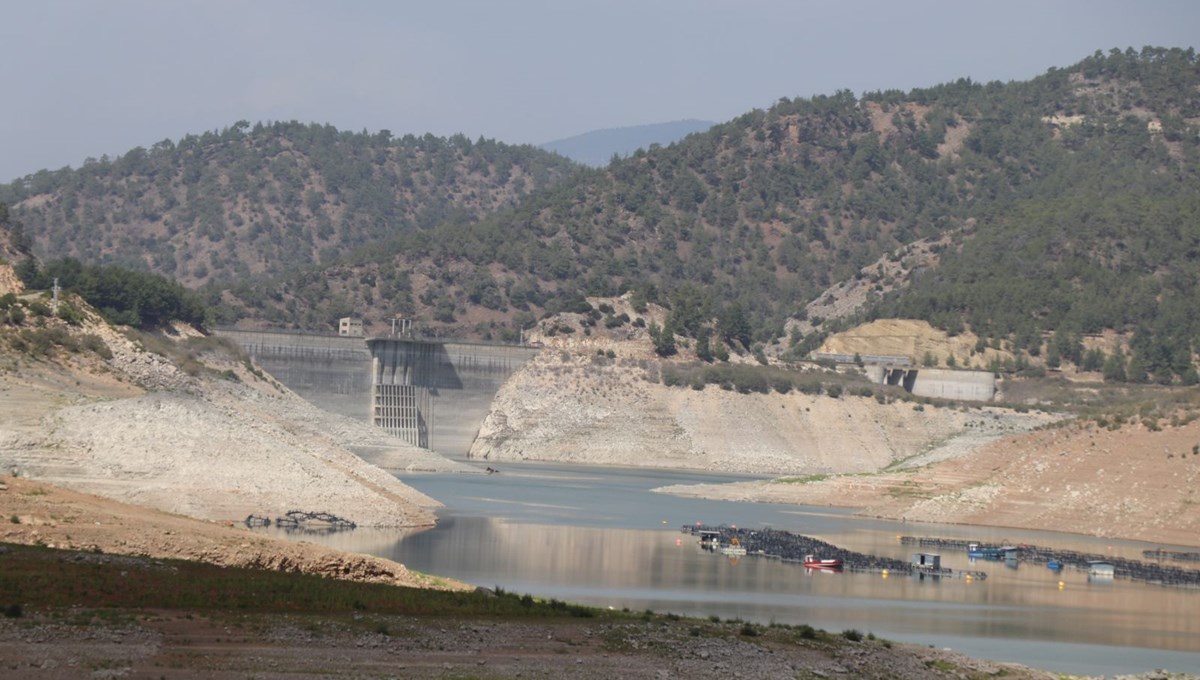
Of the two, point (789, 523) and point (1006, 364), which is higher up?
point (1006, 364)

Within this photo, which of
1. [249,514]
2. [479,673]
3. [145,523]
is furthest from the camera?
[249,514]

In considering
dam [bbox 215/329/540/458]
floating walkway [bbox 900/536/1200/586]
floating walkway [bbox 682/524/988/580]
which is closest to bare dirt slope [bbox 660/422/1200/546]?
floating walkway [bbox 900/536/1200/586]

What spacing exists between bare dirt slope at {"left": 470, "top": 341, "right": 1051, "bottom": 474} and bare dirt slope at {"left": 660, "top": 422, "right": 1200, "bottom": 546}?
48.1 metres

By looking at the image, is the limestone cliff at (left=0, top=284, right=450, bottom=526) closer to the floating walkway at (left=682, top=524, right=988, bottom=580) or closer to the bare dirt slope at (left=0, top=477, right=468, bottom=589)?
the floating walkway at (left=682, top=524, right=988, bottom=580)

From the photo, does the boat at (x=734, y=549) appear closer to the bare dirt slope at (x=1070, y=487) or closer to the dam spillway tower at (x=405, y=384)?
the bare dirt slope at (x=1070, y=487)

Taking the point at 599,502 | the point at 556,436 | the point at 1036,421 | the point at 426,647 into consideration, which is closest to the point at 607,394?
the point at 556,436

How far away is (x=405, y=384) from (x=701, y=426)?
2508 centimetres

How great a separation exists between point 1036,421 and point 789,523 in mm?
74444

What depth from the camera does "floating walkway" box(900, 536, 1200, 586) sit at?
69.2m

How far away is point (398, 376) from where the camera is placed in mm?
159125

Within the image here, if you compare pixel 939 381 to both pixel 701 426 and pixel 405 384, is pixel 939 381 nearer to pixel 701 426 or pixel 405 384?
pixel 701 426

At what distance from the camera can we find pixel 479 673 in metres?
32.8

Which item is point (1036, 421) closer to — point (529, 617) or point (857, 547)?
point (857, 547)

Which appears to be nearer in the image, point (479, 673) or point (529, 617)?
point (479, 673)
